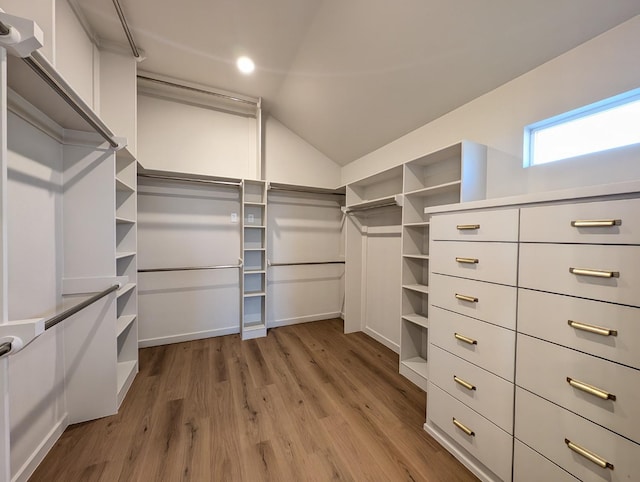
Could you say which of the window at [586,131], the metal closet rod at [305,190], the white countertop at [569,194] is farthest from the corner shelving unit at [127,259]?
the window at [586,131]

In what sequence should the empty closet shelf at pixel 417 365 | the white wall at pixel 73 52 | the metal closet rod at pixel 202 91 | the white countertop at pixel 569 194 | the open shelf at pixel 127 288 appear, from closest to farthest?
the white countertop at pixel 569 194 < the white wall at pixel 73 52 < the open shelf at pixel 127 288 < the empty closet shelf at pixel 417 365 < the metal closet rod at pixel 202 91

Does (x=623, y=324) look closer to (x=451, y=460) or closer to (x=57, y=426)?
(x=451, y=460)

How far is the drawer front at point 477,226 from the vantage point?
1.16m

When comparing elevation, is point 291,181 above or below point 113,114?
below

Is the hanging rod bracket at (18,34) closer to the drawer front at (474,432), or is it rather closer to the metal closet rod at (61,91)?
the metal closet rod at (61,91)

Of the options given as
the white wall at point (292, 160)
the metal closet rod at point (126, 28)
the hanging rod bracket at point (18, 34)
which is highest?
the metal closet rod at point (126, 28)

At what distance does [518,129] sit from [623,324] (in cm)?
129

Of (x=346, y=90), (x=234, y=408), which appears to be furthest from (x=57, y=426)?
(x=346, y=90)

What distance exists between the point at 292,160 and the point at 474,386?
10.2 ft

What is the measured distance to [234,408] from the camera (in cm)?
182

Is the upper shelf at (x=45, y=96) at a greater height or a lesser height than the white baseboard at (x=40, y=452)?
greater

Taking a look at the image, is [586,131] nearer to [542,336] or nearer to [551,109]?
[551,109]

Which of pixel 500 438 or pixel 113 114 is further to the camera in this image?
pixel 113 114

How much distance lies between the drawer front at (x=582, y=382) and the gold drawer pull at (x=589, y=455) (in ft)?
0.41
